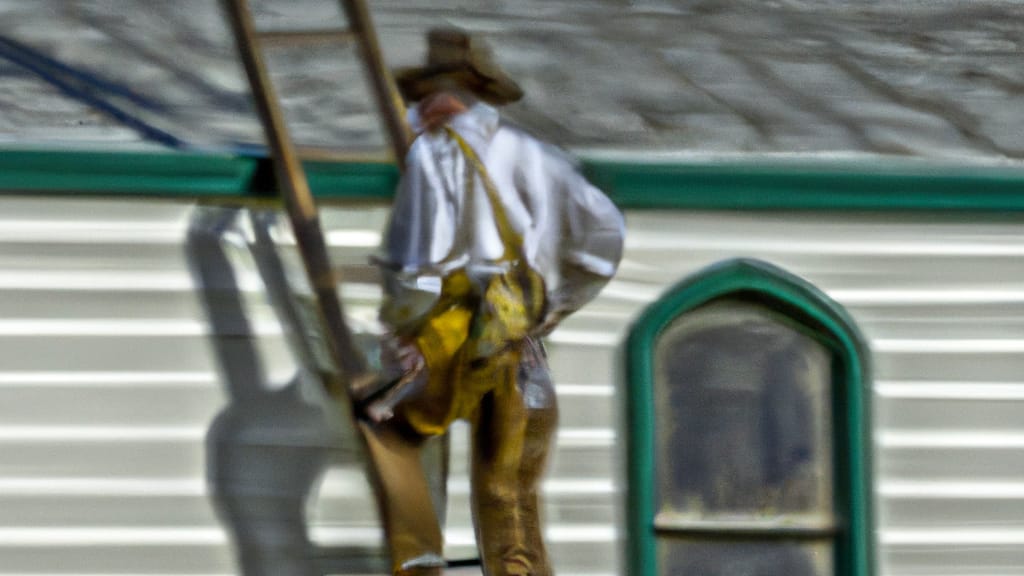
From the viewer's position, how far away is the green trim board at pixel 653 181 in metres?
6.81

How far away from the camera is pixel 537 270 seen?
6.42 meters

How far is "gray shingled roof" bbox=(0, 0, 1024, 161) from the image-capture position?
7195 mm

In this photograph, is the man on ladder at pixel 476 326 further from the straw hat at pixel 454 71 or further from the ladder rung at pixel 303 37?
the ladder rung at pixel 303 37

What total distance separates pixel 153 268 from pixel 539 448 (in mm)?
1563

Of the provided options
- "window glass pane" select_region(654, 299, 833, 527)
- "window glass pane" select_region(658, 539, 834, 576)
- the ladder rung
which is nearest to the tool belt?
the ladder rung

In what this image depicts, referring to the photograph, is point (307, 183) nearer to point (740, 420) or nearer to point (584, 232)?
point (584, 232)

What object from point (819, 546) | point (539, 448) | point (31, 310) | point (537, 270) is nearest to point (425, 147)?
point (537, 270)

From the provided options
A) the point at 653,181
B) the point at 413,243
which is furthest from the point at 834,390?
the point at 413,243

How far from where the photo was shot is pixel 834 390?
7.08m

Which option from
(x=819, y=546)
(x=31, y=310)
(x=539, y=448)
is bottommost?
(x=819, y=546)

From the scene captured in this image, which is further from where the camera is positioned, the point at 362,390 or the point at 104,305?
the point at 104,305

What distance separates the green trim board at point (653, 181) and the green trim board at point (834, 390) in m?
0.29

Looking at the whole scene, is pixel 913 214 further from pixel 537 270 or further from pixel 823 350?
pixel 537 270

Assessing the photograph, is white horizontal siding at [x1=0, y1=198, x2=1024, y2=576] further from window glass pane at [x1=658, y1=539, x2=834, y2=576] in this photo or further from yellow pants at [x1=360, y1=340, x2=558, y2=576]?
yellow pants at [x1=360, y1=340, x2=558, y2=576]
